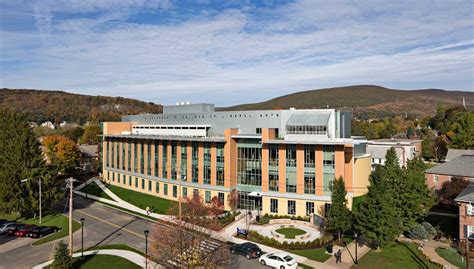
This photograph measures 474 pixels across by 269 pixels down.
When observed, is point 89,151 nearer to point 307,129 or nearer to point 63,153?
point 63,153

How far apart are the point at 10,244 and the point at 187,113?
3408 centimetres

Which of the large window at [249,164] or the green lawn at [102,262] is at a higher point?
the large window at [249,164]

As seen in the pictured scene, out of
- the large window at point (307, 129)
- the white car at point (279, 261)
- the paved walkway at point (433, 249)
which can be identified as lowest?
the paved walkway at point (433, 249)

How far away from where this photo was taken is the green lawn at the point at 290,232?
127 feet

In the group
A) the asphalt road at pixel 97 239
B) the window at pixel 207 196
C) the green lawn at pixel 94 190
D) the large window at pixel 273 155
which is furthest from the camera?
the green lawn at pixel 94 190

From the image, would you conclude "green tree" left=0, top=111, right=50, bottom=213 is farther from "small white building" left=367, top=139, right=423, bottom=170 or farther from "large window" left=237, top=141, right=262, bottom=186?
"small white building" left=367, top=139, right=423, bottom=170

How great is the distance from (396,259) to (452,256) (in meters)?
5.55

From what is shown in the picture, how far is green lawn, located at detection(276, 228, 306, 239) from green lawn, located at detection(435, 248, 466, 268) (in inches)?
546

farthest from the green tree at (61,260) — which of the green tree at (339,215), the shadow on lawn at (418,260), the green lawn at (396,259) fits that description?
the shadow on lawn at (418,260)

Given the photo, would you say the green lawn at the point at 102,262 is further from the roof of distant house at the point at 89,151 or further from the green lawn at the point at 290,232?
the roof of distant house at the point at 89,151

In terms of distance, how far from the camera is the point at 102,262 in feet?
108

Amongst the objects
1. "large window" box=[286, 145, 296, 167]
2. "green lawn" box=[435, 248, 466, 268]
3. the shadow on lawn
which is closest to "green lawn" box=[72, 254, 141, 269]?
"large window" box=[286, 145, 296, 167]

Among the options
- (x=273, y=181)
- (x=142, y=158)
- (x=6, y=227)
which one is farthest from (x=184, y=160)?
(x=6, y=227)

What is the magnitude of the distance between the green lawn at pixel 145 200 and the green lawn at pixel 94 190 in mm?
2236
